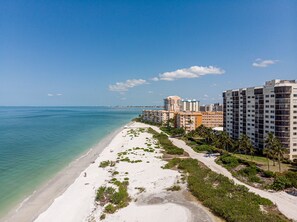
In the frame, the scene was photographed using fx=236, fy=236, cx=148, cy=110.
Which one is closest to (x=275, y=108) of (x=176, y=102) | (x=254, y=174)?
(x=254, y=174)

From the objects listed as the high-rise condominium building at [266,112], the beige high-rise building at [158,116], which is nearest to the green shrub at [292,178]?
the high-rise condominium building at [266,112]

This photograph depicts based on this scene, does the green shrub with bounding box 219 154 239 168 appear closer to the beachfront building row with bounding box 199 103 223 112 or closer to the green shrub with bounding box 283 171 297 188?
the green shrub with bounding box 283 171 297 188

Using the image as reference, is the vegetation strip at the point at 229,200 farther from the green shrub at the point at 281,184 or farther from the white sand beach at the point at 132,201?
the green shrub at the point at 281,184

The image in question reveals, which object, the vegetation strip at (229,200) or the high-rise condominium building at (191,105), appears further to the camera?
the high-rise condominium building at (191,105)

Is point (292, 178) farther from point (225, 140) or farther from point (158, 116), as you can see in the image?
point (158, 116)

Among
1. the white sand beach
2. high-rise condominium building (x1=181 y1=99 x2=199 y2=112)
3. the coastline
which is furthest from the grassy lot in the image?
high-rise condominium building (x1=181 y1=99 x2=199 y2=112)

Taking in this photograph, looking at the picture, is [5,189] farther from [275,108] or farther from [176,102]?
[176,102]

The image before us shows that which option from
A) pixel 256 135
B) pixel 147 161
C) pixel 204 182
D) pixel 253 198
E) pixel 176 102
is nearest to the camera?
pixel 253 198
